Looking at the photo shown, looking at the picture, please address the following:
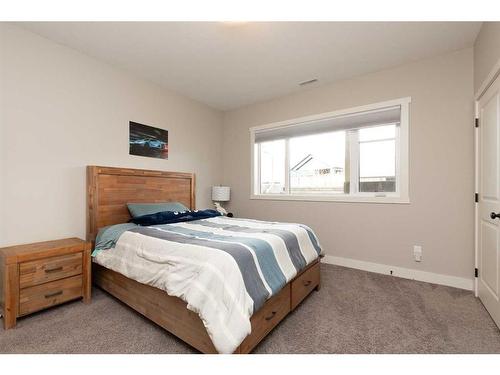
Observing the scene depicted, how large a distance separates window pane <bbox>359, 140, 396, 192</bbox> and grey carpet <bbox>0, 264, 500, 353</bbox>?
1290 millimetres

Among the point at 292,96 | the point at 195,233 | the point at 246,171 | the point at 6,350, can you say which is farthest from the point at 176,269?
the point at 292,96

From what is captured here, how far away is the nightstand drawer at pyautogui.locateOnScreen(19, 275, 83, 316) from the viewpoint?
1.80m

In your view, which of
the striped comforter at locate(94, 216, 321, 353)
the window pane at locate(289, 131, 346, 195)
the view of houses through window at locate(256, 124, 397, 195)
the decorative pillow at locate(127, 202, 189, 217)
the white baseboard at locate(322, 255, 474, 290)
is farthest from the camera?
the window pane at locate(289, 131, 346, 195)

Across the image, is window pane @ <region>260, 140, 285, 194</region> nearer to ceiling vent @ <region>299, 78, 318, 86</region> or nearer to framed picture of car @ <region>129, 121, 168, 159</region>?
ceiling vent @ <region>299, 78, 318, 86</region>

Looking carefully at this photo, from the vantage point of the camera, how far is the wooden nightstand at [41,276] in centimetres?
173

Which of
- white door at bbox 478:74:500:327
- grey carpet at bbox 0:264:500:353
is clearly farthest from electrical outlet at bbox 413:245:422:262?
white door at bbox 478:74:500:327

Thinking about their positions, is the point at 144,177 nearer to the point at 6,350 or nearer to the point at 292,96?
the point at 6,350

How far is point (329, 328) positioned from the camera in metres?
1.72

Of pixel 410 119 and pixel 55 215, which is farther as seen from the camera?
pixel 410 119

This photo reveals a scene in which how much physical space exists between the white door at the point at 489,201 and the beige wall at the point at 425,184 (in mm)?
241

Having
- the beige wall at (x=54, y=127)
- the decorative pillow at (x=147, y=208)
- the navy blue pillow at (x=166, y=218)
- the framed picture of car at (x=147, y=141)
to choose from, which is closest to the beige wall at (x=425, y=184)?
the navy blue pillow at (x=166, y=218)

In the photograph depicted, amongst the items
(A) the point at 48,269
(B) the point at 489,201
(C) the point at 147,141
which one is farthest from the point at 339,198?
(A) the point at 48,269

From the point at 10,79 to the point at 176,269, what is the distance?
2.31 metres
